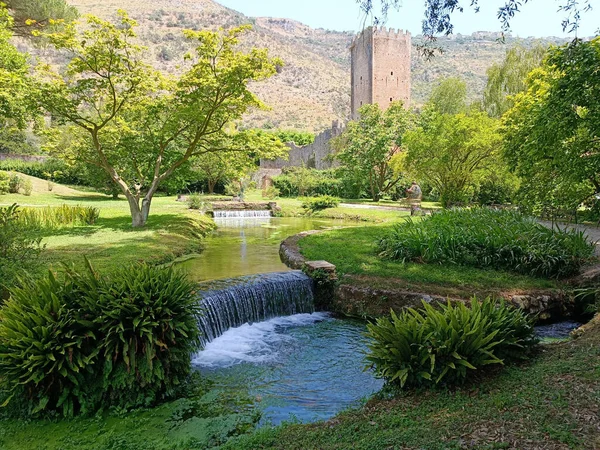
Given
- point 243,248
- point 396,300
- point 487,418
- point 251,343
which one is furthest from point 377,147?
point 487,418

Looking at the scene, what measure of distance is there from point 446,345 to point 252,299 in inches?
151

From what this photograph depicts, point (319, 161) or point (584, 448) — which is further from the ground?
point (319, 161)

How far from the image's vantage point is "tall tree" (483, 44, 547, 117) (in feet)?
85.6

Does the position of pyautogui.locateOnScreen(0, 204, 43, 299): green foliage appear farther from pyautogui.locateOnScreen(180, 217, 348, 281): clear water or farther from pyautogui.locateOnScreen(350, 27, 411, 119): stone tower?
pyautogui.locateOnScreen(350, 27, 411, 119): stone tower

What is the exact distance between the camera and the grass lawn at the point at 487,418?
272cm

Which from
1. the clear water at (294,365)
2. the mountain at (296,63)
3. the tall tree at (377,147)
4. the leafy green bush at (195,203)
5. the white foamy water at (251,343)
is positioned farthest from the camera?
the mountain at (296,63)

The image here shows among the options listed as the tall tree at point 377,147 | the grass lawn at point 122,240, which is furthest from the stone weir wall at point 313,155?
the grass lawn at point 122,240

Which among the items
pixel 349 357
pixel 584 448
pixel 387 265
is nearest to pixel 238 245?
pixel 387 265

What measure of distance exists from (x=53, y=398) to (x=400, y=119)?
2799 cm

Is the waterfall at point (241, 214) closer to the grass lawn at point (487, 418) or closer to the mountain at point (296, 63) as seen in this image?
the grass lawn at point (487, 418)

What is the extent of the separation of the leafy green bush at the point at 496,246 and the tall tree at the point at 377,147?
1702cm

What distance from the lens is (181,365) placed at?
457cm

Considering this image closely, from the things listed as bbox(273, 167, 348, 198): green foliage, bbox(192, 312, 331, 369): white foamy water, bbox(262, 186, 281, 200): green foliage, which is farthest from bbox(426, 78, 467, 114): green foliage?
bbox(192, 312, 331, 369): white foamy water

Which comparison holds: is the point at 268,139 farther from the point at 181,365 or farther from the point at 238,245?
the point at 181,365
